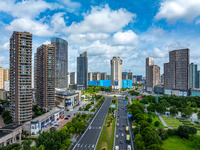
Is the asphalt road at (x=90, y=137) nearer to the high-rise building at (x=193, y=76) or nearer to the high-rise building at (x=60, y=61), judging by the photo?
the high-rise building at (x=60, y=61)

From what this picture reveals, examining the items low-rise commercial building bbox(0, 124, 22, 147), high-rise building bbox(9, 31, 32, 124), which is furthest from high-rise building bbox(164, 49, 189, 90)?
low-rise commercial building bbox(0, 124, 22, 147)

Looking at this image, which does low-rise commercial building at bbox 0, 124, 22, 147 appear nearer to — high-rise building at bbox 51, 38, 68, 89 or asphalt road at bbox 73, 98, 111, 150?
asphalt road at bbox 73, 98, 111, 150

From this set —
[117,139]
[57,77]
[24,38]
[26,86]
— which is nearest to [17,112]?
[26,86]

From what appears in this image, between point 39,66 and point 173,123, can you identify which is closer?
point 173,123

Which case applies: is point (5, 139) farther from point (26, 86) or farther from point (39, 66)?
point (39, 66)

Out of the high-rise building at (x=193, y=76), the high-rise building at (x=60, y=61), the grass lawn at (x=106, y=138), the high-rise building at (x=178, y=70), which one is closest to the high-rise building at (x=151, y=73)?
the high-rise building at (x=178, y=70)
